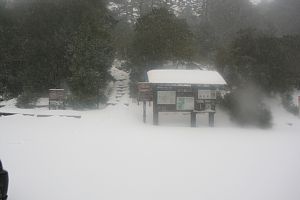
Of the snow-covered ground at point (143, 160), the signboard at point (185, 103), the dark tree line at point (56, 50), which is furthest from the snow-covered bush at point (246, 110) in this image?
the dark tree line at point (56, 50)

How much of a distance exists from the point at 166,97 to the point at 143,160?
6.06 meters

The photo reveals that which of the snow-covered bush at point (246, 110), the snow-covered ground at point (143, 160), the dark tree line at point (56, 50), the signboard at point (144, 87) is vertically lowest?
the snow-covered ground at point (143, 160)

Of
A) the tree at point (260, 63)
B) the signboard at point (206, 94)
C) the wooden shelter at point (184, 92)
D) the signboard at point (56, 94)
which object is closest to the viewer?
the wooden shelter at point (184, 92)

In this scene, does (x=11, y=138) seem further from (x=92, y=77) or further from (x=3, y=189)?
(x=92, y=77)

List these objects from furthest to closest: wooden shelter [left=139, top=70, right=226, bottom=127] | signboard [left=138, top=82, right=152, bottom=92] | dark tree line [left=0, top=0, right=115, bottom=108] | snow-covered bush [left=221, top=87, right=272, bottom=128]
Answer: dark tree line [left=0, top=0, right=115, bottom=108]
signboard [left=138, top=82, right=152, bottom=92]
snow-covered bush [left=221, top=87, right=272, bottom=128]
wooden shelter [left=139, top=70, right=226, bottom=127]

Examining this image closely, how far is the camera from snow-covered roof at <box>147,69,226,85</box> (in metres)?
15.0

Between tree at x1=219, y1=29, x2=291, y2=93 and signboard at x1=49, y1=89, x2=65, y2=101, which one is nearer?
signboard at x1=49, y1=89, x2=65, y2=101

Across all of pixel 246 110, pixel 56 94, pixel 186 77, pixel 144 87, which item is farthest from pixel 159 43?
pixel 246 110

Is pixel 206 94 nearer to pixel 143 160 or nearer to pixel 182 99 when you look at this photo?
pixel 182 99

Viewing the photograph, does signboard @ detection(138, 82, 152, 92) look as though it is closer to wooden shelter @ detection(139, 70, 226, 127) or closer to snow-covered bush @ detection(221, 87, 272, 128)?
wooden shelter @ detection(139, 70, 226, 127)

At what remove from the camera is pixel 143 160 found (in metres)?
9.59

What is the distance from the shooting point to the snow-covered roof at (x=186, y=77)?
15.0m

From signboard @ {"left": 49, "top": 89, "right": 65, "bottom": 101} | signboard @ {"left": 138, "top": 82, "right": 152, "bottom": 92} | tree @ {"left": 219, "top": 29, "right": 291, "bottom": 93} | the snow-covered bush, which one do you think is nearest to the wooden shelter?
signboard @ {"left": 138, "top": 82, "right": 152, "bottom": 92}

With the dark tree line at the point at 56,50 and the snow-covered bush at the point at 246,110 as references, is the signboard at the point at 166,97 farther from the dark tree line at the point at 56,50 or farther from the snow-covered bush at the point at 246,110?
the dark tree line at the point at 56,50
